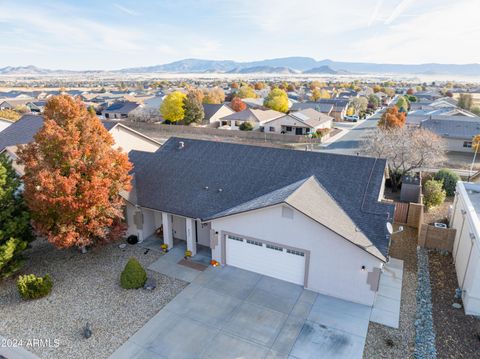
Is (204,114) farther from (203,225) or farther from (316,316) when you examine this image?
(316,316)

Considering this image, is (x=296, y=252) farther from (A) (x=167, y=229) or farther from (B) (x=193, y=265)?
(A) (x=167, y=229)

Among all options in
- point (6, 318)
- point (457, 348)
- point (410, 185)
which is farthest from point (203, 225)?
point (410, 185)

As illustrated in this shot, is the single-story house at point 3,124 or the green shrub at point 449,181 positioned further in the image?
the single-story house at point 3,124

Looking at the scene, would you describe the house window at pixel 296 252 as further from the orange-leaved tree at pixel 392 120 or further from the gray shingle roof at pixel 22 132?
the orange-leaved tree at pixel 392 120

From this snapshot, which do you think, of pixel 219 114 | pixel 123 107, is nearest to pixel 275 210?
pixel 219 114

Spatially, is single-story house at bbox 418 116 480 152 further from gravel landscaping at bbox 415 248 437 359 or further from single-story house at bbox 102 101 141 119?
single-story house at bbox 102 101 141 119

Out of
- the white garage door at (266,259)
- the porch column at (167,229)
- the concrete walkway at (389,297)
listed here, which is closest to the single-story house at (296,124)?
the concrete walkway at (389,297)

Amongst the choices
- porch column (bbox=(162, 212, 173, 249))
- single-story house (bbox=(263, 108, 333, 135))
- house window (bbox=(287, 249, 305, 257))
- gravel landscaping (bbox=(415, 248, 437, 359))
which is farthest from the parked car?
house window (bbox=(287, 249, 305, 257))
